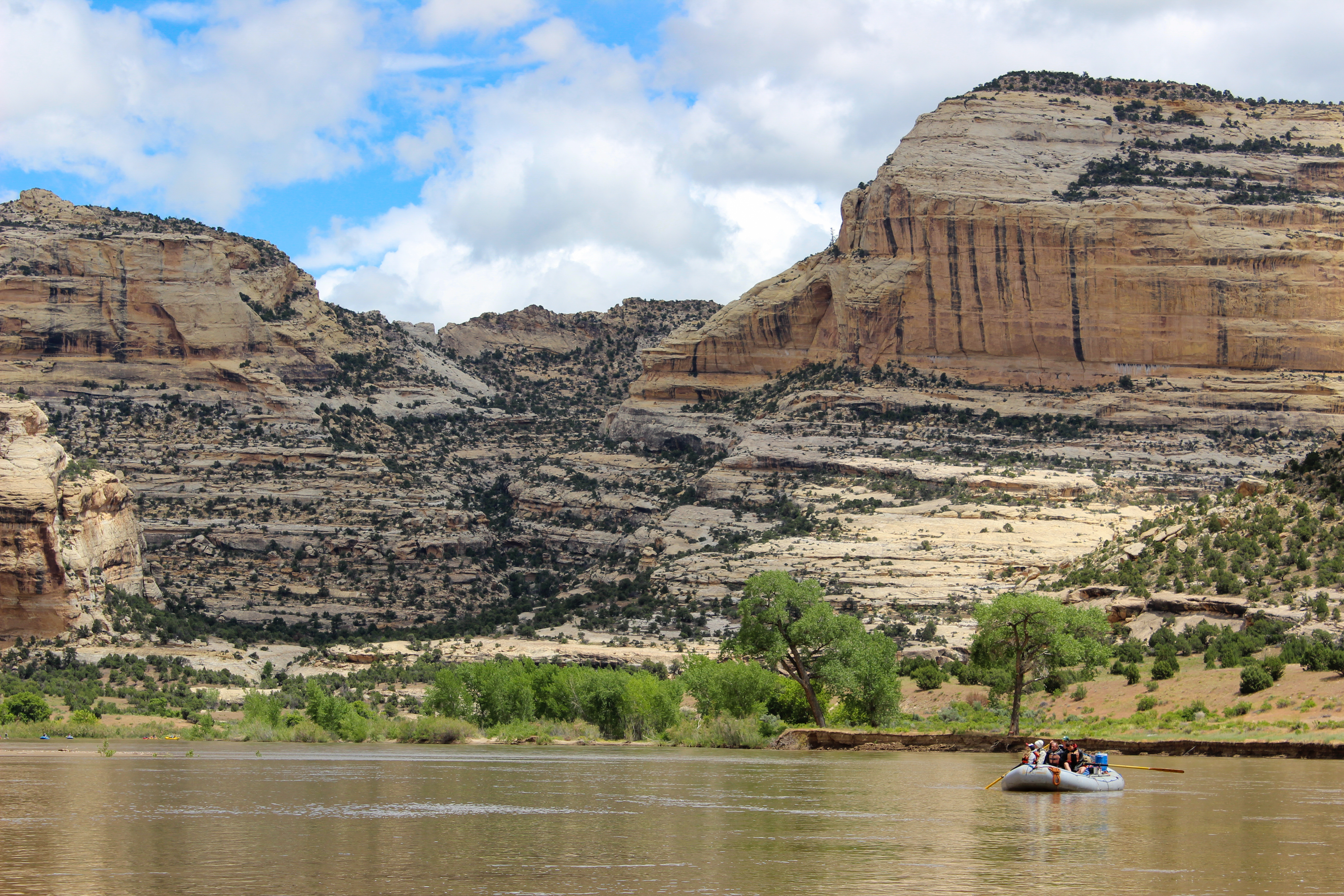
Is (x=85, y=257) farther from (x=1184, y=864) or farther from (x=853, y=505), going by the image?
(x=1184, y=864)

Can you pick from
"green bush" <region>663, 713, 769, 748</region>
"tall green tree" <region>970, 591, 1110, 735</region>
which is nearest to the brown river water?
"tall green tree" <region>970, 591, 1110, 735</region>

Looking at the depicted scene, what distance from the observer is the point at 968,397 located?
374 ft

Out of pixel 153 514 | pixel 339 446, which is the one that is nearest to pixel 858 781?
A: pixel 153 514

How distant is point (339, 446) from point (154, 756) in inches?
2446

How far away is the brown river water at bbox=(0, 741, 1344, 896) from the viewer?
1959 cm

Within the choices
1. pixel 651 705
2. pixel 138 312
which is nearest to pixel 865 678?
pixel 651 705

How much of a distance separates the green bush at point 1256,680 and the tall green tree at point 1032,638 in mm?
4427

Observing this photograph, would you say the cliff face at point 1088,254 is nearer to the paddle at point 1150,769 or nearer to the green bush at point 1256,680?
the green bush at point 1256,680

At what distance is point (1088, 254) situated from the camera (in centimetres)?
11525

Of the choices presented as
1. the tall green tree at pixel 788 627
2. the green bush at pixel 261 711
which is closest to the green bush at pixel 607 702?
the tall green tree at pixel 788 627

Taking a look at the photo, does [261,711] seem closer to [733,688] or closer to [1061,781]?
[733,688]

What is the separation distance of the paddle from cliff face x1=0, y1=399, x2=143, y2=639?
56.8 m

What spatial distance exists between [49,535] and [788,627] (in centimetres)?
4327

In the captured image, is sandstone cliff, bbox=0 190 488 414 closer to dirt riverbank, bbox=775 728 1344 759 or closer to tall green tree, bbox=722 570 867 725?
tall green tree, bbox=722 570 867 725
